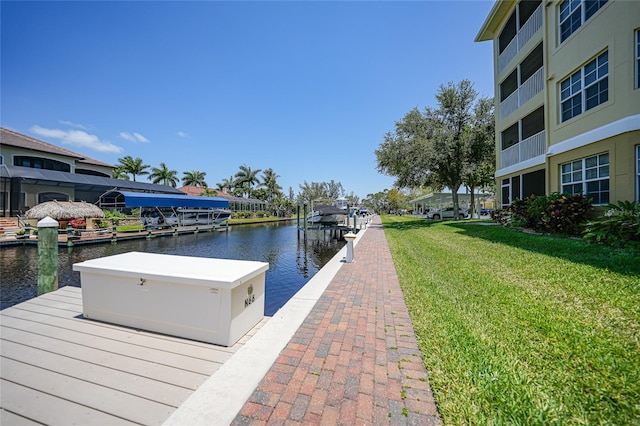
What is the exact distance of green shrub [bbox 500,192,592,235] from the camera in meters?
8.55

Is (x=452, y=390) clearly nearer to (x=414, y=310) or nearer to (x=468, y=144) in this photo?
(x=414, y=310)

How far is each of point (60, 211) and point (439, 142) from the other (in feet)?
86.5

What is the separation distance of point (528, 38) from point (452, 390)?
16.3 metres

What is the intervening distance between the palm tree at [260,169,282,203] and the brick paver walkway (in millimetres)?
50042

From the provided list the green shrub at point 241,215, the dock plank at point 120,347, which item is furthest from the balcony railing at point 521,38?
the green shrub at point 241,215

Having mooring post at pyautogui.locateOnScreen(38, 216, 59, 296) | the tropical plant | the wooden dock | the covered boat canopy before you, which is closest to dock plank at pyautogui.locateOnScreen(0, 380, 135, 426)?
the wooden dock

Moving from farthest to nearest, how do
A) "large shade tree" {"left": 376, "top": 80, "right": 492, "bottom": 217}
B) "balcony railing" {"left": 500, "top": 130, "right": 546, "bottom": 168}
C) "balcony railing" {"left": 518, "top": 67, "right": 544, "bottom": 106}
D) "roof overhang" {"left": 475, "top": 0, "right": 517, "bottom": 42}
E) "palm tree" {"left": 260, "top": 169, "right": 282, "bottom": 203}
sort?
"palm tree" {"left": 260, "top": 169, "right": 282, "bottom": 203}, "large shade tree" {"left": 376, "top": 80, "right": 492, "bottom": 217}, "roof overhang" {"left": 475, "top": 0, "right": 517, "bottom": 42}, "balcony railing" {"left": 518, "top": 67, "right": 544, "bottom": 106}, "balcony railing" {"left": 500, "top": 130, "right": 546, "bottom": 168}

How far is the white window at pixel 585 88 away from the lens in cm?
833

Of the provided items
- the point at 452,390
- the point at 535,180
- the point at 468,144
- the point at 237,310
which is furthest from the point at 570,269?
the point at 468,144

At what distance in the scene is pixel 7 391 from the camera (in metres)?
2.25

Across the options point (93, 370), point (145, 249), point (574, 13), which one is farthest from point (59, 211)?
point (574, 13)

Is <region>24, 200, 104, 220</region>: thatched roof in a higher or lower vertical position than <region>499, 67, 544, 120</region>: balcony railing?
lower

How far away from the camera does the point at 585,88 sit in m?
9.00

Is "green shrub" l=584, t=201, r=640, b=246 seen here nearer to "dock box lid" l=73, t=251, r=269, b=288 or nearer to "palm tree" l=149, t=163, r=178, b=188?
"dock box lid" l=73, t=251, r=269, b=288
